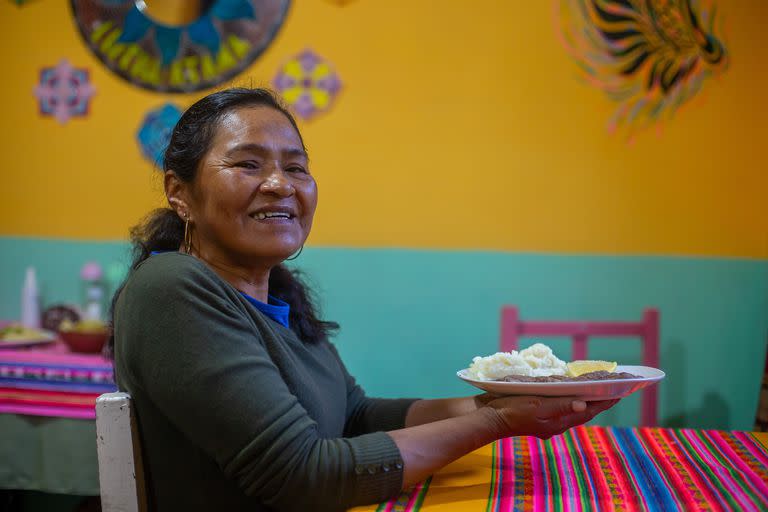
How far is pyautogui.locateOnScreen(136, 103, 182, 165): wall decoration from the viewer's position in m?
2.91

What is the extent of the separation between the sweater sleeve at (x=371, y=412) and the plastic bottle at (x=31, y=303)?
1911 millimetres

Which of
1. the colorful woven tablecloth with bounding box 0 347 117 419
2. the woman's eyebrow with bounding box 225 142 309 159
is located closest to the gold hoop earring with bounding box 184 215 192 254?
the woman's eyebrow with bounding box 225 142 309 159

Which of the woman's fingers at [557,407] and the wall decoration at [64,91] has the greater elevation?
the wall decoration at [64,91]

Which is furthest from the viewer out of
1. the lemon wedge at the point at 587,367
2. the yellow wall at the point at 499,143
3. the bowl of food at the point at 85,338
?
the yellow wall at the point at 499,143

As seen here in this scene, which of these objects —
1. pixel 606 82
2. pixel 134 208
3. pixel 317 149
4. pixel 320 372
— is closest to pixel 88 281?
pixel 134 208

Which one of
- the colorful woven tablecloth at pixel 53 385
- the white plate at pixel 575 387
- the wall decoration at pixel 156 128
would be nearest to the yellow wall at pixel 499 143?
the wall decoration at pixel 156 128

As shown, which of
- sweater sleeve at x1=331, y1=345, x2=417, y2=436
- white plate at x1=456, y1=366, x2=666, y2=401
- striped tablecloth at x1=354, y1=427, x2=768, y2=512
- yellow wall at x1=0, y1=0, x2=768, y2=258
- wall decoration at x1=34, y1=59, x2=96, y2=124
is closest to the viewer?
striped tablecloth at x1=354, y1=427, x2=768, y2=512

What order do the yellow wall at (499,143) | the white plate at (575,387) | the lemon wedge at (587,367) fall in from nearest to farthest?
1. the white plate at (575,387)
2. the lemon wedge at (587,367)
3. the yellow wall at (499,143)

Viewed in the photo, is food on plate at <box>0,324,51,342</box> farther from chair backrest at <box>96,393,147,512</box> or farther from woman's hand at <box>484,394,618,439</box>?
woman's hand at <box>484,394,618,439</box>

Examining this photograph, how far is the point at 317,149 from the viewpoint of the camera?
2.83 meters

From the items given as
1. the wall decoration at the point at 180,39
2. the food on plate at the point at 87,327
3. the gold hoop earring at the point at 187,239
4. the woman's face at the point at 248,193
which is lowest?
the food on plate at the point at 87,327

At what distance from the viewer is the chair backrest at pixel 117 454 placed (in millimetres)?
923

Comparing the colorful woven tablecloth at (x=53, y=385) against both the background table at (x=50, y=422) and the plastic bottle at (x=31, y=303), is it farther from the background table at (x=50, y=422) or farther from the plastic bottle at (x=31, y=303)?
the plastic bottle at (x=31, y=303)

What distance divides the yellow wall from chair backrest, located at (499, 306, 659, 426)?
0.35m
